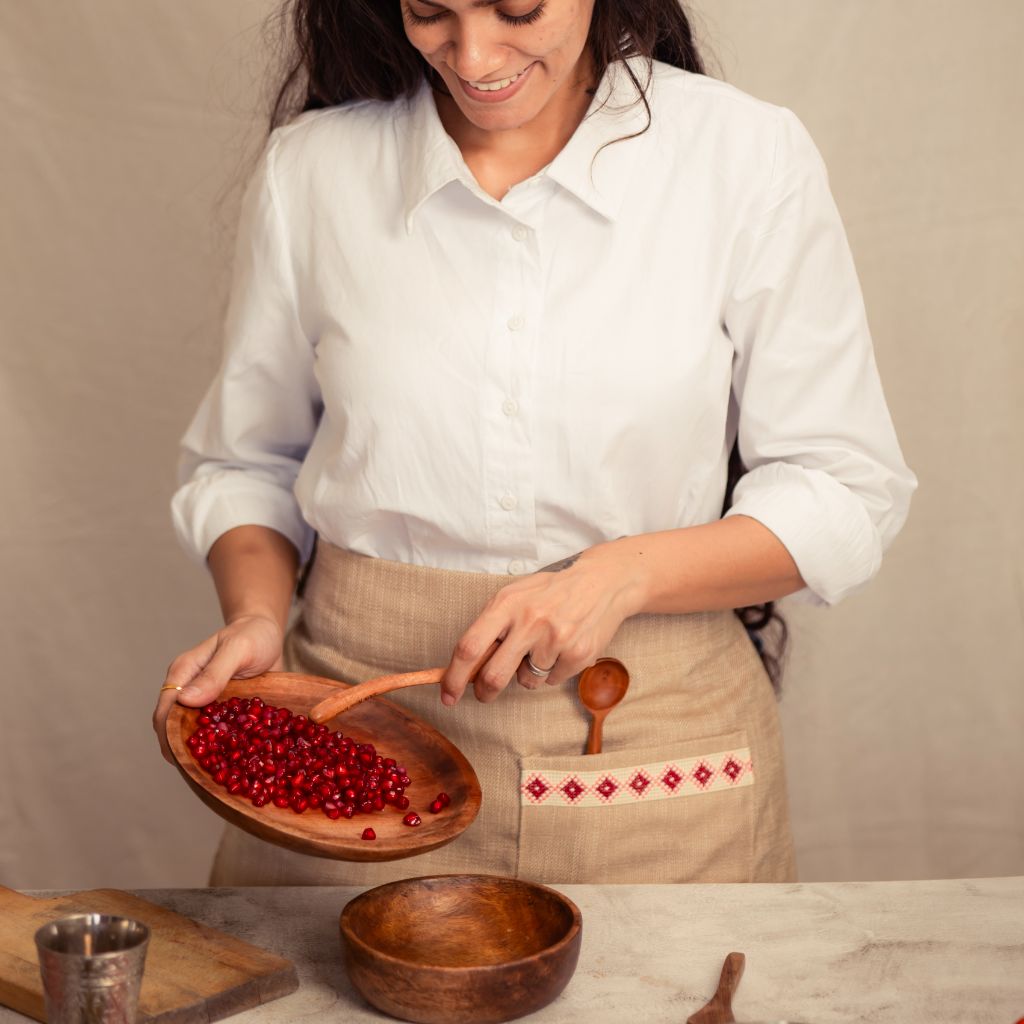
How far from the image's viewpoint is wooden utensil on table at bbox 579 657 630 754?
1.67 metres

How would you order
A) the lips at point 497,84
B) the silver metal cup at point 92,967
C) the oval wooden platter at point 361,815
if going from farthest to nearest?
the lips at point 497,84 → the oval wooden platter at point 361,815 → the silver metal cup at point 92,967

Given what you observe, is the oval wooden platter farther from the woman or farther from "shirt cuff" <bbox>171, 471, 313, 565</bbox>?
"shirt cuff" <bbox>171, 471, 313, 565</bbox>

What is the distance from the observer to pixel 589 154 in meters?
1.70

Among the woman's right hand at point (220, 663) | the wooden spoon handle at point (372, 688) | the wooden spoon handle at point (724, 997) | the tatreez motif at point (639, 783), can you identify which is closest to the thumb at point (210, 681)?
the woman's right hand at point (220, 663)

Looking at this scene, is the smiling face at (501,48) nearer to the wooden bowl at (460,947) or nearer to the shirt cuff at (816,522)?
the shirt cuff at (816,522)

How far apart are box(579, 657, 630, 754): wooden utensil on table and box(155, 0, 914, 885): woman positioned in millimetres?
21

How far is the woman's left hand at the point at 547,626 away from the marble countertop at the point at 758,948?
0.80ft

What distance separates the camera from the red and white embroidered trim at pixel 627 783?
1.66m

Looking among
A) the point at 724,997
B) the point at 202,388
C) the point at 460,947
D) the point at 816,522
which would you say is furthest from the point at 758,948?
the point at 202,388

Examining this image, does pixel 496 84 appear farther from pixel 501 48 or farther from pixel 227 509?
pixel 227 509

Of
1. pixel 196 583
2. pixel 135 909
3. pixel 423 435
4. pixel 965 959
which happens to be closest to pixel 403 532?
pixel 423 435

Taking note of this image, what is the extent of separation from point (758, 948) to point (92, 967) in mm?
645

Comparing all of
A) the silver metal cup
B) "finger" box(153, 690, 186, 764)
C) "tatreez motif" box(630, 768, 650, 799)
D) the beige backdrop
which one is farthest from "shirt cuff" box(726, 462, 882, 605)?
the beige backdrop

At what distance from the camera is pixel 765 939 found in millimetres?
1368
